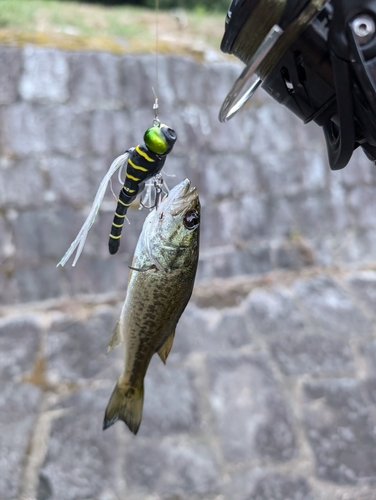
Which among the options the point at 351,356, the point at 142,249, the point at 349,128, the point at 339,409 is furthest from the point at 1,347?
the point at 349,128

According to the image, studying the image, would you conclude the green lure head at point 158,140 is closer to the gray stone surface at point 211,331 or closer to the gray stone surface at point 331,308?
the gray stone surface at point 211,331

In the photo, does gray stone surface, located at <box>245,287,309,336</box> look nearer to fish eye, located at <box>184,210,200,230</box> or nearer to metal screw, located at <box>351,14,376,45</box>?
fish eye, located at <box>184,210,200,230</box>

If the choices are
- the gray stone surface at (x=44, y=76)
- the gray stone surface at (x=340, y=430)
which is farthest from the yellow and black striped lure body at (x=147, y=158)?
the gray stone surface at (x=44, y=76)

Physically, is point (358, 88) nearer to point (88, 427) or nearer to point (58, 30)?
point (88, 427)

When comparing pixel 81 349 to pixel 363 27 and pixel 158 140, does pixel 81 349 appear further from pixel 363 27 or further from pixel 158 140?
pixel 363 27

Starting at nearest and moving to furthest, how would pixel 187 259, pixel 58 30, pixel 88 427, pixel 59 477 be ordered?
pixel 187 259 → pixel 59 477 → pixel 88 427 → pixel 58 30

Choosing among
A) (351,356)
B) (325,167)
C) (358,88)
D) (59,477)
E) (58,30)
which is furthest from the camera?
(325,167)

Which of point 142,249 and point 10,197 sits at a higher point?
point 142,249

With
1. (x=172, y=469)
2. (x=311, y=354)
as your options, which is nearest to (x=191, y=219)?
(x=172, y=469)

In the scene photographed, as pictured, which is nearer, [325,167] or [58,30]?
[58,30]
